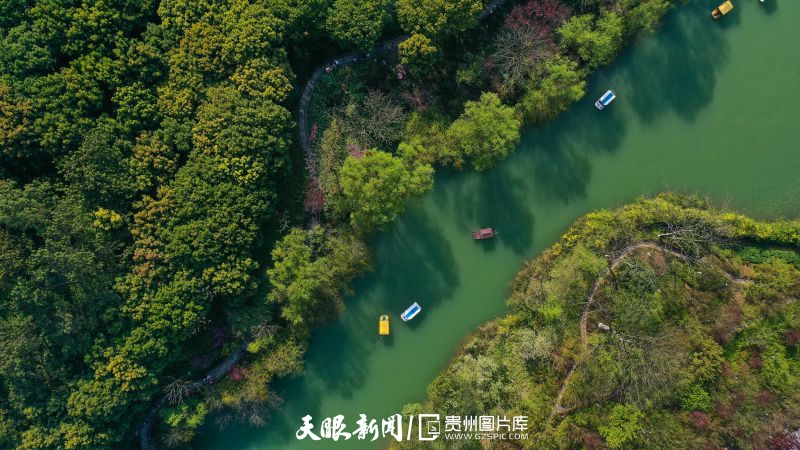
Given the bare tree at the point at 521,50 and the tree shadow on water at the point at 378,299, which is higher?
the bare tree at the point at 521,50

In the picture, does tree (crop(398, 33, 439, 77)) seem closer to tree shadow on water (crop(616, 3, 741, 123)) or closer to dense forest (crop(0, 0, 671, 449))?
dense forest (crop(0, 0, 671, 449))

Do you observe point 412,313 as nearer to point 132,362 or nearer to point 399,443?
point 399,443

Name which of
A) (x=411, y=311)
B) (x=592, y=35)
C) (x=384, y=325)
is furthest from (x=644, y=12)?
(x=384, y=325)

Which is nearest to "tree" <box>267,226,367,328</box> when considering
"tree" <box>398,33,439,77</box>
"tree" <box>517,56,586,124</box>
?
"tree" <box>398,33,439,77</box>

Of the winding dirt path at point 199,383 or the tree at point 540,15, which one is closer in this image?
the tree at point 540,15

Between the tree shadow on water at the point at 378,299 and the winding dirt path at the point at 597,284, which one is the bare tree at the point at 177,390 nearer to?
the tree shadow on water at the point at 378,299

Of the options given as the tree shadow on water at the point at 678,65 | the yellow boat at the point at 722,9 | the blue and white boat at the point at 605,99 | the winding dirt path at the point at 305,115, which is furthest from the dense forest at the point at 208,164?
the yellow boat at the point at 722,9
